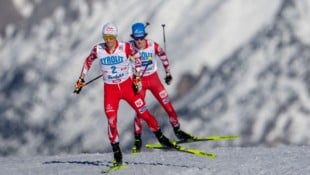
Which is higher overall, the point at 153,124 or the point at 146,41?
the point at 146,41

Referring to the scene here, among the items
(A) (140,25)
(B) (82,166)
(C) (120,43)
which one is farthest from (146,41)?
(B) (82,166)

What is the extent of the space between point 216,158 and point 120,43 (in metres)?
3.63

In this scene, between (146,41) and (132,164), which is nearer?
(132,164)

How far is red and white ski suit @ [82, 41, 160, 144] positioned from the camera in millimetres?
18188

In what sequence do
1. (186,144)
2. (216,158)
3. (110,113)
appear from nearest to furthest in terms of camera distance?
1. (110,113)
2. (216,158)
3. (186,144)

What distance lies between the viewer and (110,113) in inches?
714

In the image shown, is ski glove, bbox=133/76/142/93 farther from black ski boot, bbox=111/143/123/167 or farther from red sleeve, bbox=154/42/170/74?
red sleeve, bbox=154/42/170/74

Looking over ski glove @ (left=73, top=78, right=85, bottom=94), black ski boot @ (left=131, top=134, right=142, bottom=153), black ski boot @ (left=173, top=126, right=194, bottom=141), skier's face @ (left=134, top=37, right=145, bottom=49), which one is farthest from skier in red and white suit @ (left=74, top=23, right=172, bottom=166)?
black ski boot @ (left=131, top=134, right=142, bottom=153)

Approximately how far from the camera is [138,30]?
19750 millimetres

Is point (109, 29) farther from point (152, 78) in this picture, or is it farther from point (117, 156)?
point (152, 78)

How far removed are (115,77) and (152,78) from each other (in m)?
2.95

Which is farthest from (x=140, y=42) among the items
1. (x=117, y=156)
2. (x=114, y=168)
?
(x=114, y=168)

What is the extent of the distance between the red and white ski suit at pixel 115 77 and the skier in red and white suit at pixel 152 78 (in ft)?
5.78

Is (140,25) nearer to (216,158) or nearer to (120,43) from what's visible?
(120,43)
